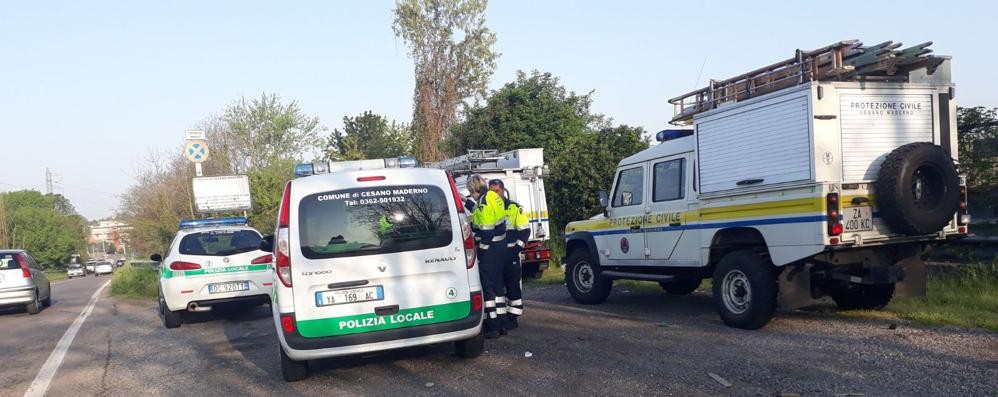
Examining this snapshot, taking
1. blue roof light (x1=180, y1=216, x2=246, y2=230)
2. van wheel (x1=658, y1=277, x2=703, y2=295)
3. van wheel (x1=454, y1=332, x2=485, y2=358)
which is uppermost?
blue roof light (x1=180, y1=216, x2=246, y2=230)

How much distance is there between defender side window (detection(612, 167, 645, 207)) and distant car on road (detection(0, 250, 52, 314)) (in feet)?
39.5

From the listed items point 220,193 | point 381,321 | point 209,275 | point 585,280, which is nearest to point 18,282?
point 209,275

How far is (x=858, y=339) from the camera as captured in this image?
23.7 feet

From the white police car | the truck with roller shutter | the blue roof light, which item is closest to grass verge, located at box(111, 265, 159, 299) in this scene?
the blue roof light

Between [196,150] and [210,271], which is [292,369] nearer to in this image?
[210,271]

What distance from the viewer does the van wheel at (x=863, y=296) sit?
28.4 feet

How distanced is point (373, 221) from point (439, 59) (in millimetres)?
26706

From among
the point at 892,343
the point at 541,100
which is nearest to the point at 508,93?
the point at 541,100

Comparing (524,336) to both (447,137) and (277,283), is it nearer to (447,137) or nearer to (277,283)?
(277,283)

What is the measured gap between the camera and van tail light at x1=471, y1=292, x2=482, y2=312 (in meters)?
6.77

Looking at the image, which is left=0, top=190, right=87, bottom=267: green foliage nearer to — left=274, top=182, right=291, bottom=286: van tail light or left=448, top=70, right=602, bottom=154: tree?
left=448, top=70, right=602, bottom=154: tree

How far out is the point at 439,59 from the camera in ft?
107

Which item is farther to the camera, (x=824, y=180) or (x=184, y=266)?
(x=184, y=266)

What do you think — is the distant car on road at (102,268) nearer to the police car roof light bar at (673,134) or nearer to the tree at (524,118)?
the tree at (524,118)
